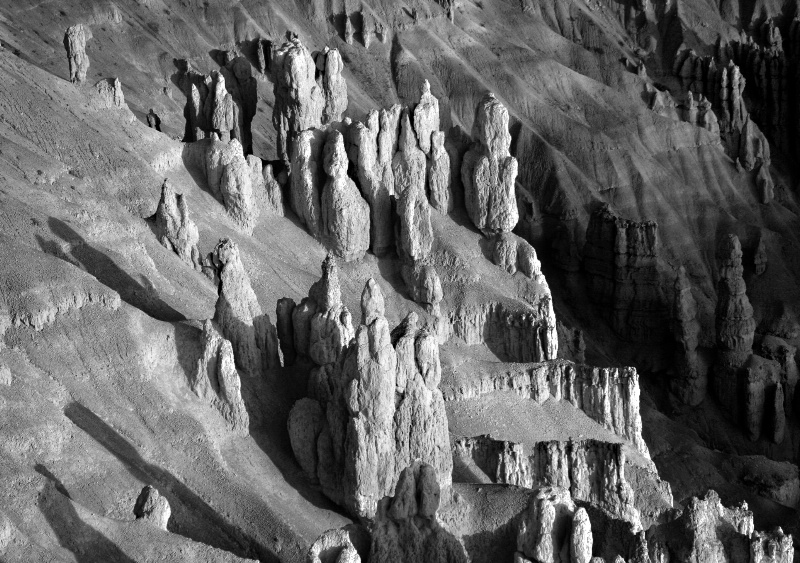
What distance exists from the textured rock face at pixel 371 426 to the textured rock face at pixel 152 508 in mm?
9045

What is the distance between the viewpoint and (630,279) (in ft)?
350

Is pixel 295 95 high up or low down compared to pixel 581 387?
up

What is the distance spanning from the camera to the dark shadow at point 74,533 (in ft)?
158

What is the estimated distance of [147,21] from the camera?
131000mm

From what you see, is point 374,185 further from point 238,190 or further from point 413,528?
point 413,528

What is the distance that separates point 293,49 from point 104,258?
2163 cm

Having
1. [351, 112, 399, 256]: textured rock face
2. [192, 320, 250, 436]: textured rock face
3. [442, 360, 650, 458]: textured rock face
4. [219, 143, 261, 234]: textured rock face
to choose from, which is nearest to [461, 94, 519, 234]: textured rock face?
[351, 112, 399, 256]: textured rock face

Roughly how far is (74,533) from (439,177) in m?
36.3

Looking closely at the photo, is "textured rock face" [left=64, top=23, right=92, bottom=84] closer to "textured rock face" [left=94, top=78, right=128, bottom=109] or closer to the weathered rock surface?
"textured rock face" [left=94, top=78, right=128, bottom=109]

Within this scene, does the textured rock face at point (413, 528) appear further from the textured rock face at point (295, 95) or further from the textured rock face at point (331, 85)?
the textured rock face at point (331, 85)

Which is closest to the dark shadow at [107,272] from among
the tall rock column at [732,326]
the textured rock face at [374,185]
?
the textured rock face at [374,185]

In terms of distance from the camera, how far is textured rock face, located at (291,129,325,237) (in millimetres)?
77500

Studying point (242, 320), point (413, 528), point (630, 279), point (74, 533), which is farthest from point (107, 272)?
point (630, 279)

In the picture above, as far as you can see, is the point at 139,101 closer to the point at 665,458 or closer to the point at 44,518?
the point at 665,458
